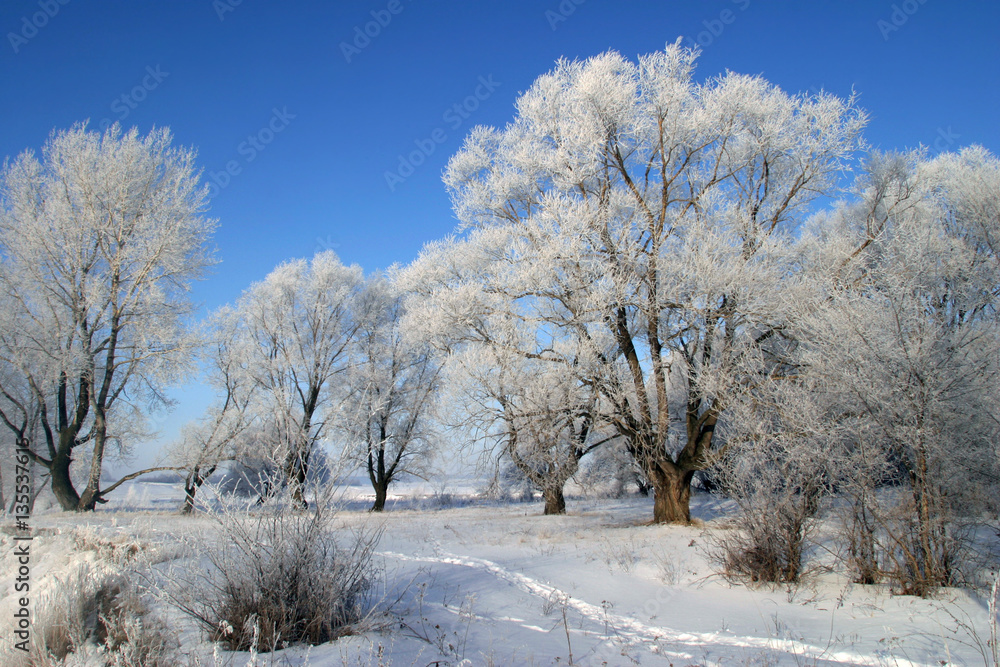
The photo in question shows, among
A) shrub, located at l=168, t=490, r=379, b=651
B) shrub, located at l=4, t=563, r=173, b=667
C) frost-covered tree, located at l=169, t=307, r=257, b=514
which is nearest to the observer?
shrub, located at l=4, t=563, r=173, b=667

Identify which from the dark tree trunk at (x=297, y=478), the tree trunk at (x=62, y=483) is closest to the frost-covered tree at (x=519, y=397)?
the dark tree trunk at (x=297, y=478)

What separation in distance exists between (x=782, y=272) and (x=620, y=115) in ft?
17.2

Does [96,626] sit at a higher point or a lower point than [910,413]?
lower

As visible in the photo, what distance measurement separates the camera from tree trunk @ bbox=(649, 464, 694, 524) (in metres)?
11.4

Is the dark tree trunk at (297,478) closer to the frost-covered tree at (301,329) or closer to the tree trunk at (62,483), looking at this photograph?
the tree trunk at (62,483)

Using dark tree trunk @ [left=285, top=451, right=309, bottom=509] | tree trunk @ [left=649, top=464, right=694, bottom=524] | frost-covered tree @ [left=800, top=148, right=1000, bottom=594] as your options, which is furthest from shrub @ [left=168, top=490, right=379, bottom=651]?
tree trunk @ [left=649, top=464, right=694, bottom=524]

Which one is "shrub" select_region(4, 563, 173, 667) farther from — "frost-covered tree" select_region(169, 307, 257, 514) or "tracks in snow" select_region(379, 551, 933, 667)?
"frost-covered tree" select_region(169, 307, 257, 514)

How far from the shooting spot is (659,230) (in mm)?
11617

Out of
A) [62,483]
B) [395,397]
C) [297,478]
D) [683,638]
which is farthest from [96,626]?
[395,397]

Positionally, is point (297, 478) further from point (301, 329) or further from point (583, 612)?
point (301, 329)

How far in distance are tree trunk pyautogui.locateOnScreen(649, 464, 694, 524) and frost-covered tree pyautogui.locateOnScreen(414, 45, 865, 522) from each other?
0.03 metres

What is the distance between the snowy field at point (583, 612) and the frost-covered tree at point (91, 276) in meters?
8.79

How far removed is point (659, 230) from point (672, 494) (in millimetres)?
6107

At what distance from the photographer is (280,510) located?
377cm
